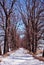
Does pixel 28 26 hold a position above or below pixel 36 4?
below

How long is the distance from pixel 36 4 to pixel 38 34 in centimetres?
590

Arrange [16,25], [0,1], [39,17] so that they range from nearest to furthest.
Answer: [0,1] → [39,17] → [16,25]

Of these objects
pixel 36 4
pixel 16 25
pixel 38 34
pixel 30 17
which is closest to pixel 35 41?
pixel 38 34

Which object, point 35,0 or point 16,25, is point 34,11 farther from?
point 16,25

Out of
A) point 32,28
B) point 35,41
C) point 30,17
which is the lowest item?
point 35,41

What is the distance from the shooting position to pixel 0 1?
1187 inches

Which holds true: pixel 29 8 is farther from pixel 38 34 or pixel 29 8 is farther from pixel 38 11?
pixel 38 34

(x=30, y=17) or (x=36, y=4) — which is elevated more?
(x=36, y=4)

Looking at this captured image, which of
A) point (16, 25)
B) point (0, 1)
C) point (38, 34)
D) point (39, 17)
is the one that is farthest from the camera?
point (16, 25)

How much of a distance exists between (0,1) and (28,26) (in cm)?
990

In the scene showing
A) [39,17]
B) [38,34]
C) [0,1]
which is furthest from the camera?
[38,34]

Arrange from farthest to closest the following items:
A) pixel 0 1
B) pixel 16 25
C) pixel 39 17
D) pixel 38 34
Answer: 1. pixel 16 25
2. pixel 38 34
3. pixel 39 17
4. pixel 0 1

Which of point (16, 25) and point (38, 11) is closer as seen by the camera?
point (38, 11)

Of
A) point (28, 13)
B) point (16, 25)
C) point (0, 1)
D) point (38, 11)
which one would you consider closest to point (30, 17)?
point (28, 13)
